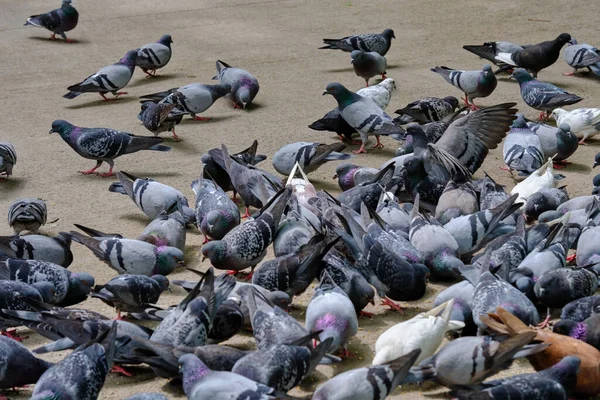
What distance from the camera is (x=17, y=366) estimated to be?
14.7 feet

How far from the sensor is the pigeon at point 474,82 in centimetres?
905

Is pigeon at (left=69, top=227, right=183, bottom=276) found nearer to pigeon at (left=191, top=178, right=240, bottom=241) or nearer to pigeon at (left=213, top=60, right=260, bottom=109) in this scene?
pigeon at (left=191, top=178, right=240, bottom=241)

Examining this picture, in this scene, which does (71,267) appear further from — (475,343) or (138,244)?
(475,343)

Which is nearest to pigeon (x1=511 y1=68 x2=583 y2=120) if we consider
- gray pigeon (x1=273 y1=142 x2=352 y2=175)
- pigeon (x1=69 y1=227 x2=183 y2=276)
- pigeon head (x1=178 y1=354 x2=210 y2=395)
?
gray pigeon (x1=273 y1=142 x2=352 y2=175)

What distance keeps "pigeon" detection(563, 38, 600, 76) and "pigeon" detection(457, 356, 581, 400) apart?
638 centimetres

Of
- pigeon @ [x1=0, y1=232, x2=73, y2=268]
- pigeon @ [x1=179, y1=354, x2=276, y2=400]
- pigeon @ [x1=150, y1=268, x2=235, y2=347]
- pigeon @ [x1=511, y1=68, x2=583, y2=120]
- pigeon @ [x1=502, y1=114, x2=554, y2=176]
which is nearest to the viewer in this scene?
pigeon @ [x1=179, y1=354, x2=276, y2=400]

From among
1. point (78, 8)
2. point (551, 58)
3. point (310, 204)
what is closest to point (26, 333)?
point (310, 204)

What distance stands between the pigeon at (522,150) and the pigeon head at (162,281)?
3.20m

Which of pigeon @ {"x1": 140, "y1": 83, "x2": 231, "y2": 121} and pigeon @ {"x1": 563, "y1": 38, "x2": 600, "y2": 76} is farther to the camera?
pigeon @ {"x1": 563, "y1": 38, "x2": 600, "y2": 76}

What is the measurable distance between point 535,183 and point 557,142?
1.03m

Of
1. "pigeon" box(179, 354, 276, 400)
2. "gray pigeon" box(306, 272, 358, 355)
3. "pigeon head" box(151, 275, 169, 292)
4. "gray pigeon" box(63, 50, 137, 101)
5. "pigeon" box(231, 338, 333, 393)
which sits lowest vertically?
"gray pigeon" box(63, 50, 137, 101)

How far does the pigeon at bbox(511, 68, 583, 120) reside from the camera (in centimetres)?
860

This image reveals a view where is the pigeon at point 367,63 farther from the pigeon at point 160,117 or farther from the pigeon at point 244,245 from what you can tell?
the pigeon at point 244,245

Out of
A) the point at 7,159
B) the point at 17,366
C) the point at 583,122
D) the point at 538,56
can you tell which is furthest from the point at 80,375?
the point at 538,56
